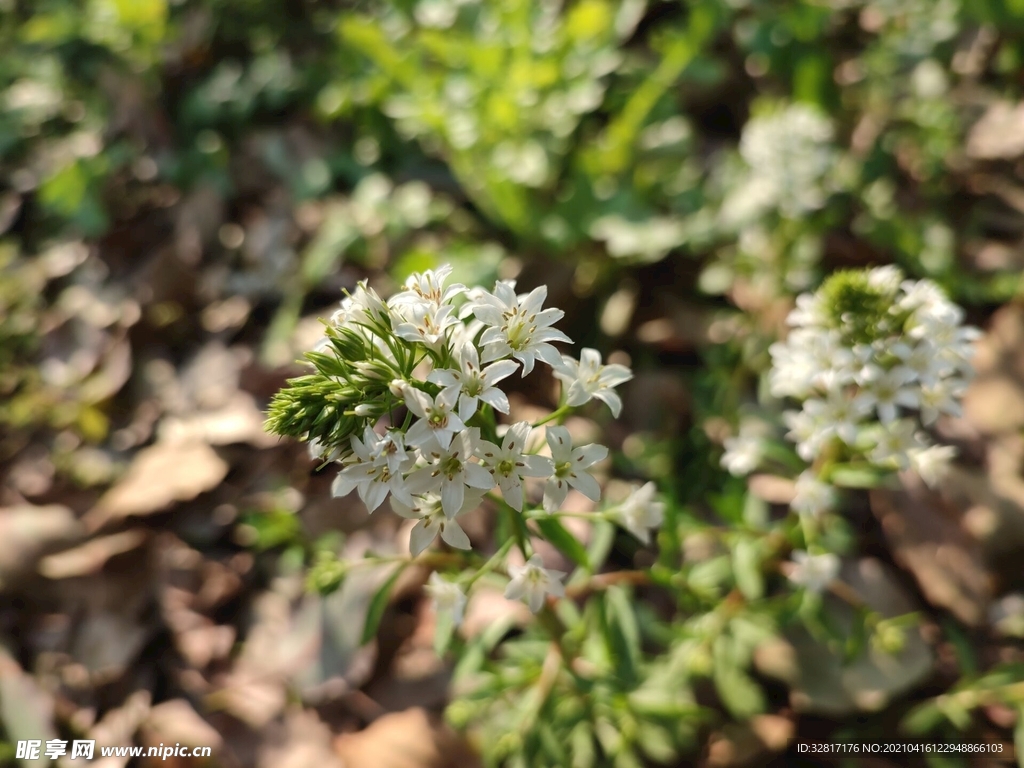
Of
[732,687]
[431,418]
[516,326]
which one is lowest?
[732,687]

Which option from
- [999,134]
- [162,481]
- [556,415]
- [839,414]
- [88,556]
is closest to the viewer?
[556,415]

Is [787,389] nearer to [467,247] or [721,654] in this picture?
[721,654]

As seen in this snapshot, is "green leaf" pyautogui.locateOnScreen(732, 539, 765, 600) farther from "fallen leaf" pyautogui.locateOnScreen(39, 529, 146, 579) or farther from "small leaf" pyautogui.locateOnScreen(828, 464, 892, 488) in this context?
Answer: "fallen leaf" pyautogui.locateOnScreen(39, 529, 146, 579)

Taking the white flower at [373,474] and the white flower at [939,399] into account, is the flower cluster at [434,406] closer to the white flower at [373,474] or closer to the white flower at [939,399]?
the white flower at [373,474]

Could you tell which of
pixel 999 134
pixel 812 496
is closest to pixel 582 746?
pixel 812 496

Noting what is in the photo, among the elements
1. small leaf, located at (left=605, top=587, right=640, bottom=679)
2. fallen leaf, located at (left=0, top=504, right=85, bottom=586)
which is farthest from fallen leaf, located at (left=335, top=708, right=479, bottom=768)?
fallen leaf, located at (left=0, top=504, right=85, bottom=586)

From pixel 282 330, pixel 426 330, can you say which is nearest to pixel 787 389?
pixel 426 330

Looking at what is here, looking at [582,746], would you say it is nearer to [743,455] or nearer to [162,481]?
[743,455]
